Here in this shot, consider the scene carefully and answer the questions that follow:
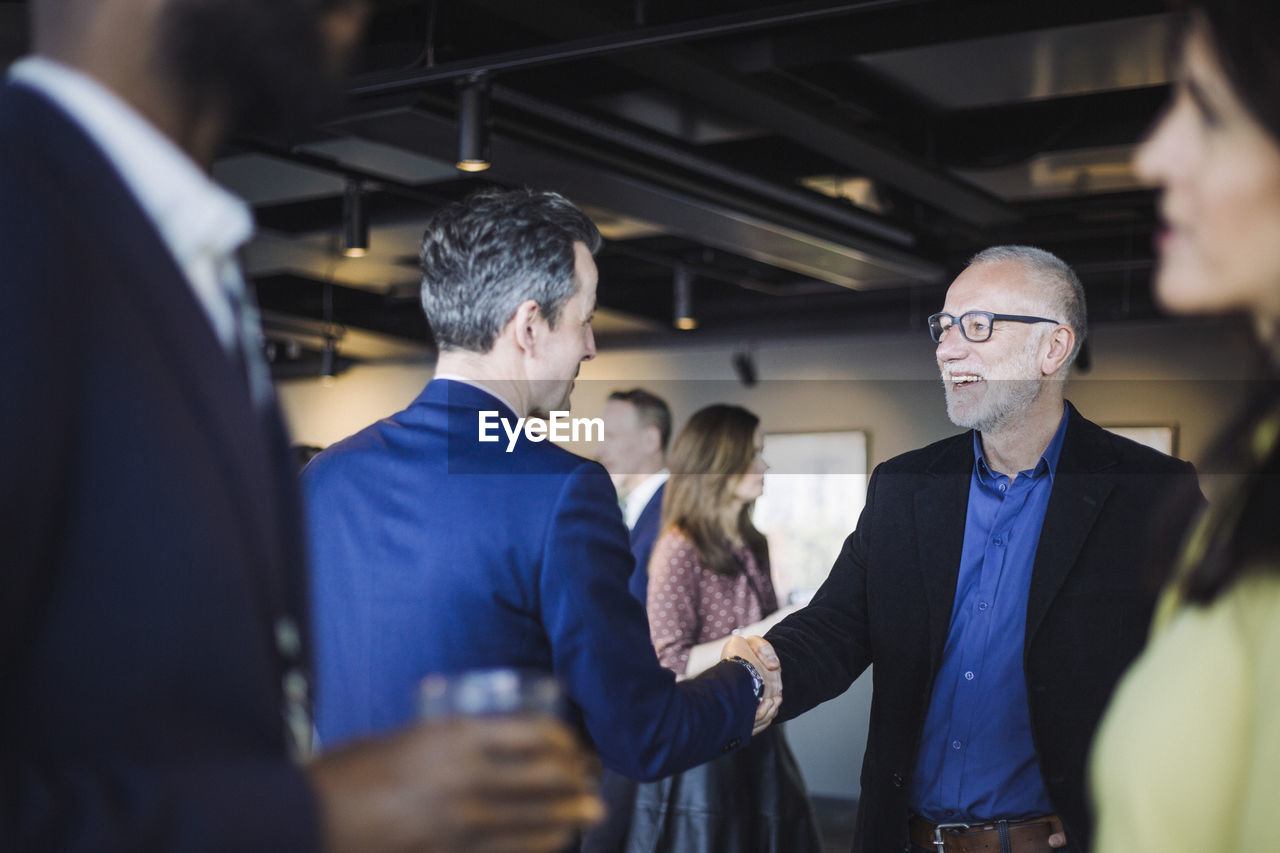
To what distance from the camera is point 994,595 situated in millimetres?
2379

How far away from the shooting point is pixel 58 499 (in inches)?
30.0

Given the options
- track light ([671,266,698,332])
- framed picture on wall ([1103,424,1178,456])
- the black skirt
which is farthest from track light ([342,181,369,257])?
framed picture on wall ([1103,424,1178,456])

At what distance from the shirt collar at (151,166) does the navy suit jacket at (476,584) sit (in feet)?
3.01

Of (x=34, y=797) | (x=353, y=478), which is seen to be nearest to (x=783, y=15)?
(x=353, y=478)

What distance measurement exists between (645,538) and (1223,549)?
3660 millimetres

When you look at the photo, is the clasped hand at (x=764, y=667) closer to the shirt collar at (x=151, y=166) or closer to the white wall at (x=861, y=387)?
the shirt collar at (x=151, y=166)

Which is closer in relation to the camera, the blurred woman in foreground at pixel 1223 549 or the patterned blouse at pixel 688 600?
the blurred woman in foreground at pixel 1223 549

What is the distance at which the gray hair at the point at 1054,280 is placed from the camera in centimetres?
260

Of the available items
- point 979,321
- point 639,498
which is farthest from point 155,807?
point 639,498

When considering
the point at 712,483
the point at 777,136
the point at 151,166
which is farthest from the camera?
the point at 777,136

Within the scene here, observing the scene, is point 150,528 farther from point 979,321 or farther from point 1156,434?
point 1156,434

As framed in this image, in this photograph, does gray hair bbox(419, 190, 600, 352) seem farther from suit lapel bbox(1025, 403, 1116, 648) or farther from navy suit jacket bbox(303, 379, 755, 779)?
suit lapel bbox(1025, 403, 1116, 648)

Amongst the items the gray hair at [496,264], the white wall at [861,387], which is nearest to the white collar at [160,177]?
the gray hair at [496,264]

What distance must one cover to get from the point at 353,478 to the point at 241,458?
41.9 inches
